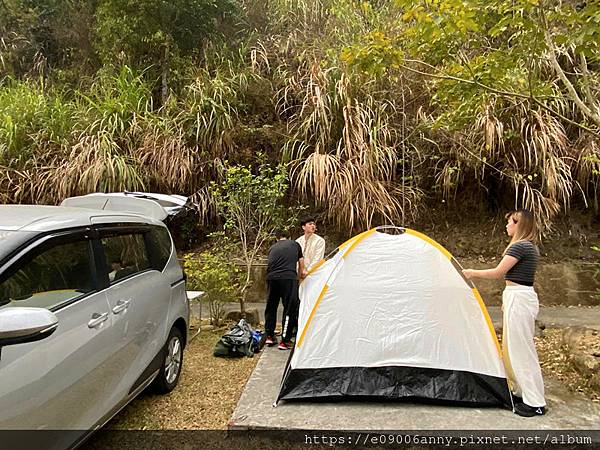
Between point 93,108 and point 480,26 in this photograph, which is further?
point 93,108

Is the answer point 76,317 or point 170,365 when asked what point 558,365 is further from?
point 76,317

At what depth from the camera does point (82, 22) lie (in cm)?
1027

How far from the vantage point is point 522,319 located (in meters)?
3.53

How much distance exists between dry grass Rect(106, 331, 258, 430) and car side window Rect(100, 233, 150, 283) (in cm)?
118

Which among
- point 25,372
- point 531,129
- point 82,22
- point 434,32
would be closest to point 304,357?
point 25,372

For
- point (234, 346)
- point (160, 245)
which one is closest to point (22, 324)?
point (160, 245)

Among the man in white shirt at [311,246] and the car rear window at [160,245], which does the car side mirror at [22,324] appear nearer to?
the car rear window at [160,245]

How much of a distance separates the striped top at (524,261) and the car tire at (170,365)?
2.96 metres

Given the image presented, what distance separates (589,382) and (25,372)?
437 cm

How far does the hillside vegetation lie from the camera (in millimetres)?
7105

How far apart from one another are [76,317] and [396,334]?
2448 mm

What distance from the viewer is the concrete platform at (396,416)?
3.27 metres

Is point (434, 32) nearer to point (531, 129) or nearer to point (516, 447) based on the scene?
point (516, 447)

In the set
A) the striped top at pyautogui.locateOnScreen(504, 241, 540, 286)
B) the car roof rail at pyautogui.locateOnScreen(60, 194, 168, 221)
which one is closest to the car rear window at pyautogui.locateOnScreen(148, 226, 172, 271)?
the car roof rail at pyautogui.locateOnScreen(60, 194, 168, 221)
